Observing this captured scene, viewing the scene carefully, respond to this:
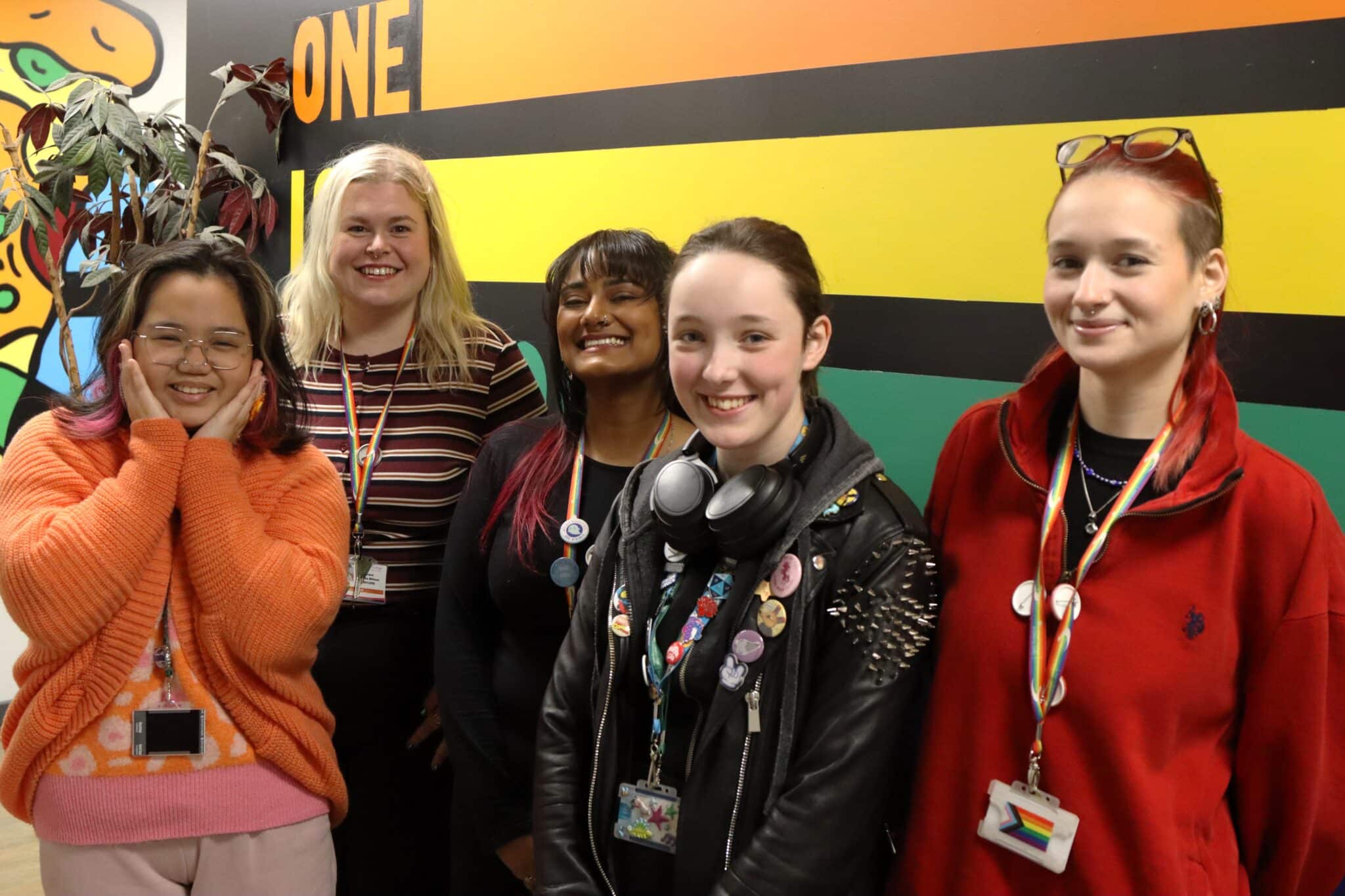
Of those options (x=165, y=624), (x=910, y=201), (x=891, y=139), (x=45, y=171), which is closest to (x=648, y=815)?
(x=165, y=624)

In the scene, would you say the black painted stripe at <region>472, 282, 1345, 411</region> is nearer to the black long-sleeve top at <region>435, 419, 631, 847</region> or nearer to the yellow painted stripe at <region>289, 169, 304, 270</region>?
the black long-sleeve top at <region>435, 419, 631, 847</region>

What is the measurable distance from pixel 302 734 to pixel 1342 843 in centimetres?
165

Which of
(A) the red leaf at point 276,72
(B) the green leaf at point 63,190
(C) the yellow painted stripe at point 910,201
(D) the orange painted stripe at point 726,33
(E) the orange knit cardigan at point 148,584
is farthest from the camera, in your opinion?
(A) the red leaf at point 276,72

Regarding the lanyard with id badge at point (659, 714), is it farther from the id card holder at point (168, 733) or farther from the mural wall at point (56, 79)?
the mural wall at point (56, 79)

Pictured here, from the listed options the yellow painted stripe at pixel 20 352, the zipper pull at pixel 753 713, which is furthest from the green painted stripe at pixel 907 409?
the yellow painted stripe at pixel 20 352

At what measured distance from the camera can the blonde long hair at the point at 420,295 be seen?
2.46 m

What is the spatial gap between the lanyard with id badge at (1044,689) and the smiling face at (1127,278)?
0.47 ft

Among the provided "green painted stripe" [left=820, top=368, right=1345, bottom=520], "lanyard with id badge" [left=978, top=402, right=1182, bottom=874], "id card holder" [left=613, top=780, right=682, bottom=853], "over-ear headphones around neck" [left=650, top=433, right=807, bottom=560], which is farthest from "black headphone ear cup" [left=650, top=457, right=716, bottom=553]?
"green painted stripe" [left=820, top=368, right=1345, bottom=520]

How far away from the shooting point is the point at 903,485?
2.31 m

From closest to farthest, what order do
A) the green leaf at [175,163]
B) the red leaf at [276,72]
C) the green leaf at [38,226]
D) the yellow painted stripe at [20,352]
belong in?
the green leaf at [38,226], the green leaf at [175,163], the red leaf at [276,72], the yellow painted stripe at [20,352]

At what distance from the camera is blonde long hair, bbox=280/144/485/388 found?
8.06 feet

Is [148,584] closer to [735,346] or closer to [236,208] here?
[735,346]

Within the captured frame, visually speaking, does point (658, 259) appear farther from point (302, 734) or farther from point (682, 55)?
point (302, 734)

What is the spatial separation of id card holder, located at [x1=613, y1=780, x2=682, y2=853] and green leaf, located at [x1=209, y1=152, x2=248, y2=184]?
2.95m
